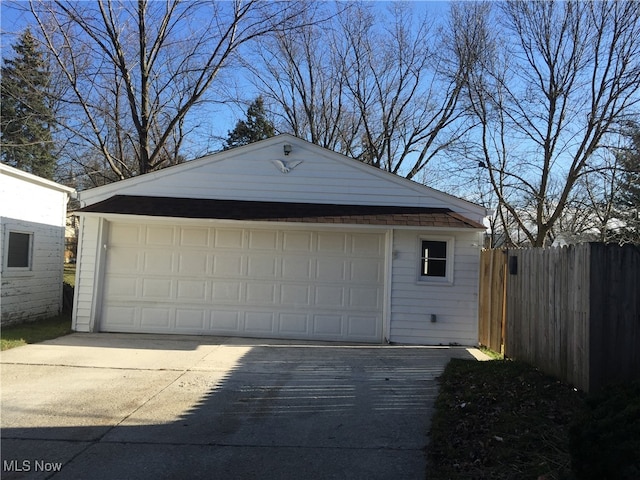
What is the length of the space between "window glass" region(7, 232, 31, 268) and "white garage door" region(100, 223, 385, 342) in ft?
7.32

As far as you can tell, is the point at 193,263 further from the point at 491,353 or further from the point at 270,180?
the point at 491,353

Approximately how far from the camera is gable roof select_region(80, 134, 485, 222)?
33.4ft

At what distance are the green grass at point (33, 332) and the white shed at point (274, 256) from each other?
56 centimetres

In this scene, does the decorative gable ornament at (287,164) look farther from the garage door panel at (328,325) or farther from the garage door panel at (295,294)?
the garage door panel at (328,325)

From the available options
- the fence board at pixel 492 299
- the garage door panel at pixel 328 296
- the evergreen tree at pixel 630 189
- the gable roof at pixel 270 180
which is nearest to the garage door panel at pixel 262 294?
the garage door panel at pixel 328 296

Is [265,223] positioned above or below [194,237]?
above

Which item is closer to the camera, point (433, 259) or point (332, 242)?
point (433, 259)

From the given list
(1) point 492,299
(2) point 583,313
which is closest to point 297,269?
(1) point 492,299

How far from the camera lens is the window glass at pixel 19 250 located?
10344 millimetres

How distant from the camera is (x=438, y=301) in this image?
964cm

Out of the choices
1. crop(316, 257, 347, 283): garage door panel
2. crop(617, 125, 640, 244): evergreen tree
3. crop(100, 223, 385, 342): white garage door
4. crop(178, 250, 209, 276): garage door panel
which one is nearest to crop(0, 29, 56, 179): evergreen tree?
crop(100, 223, 385, 342): white garage door

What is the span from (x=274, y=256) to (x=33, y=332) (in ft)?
16.6

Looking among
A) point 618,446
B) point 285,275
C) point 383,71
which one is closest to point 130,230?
point 285,275

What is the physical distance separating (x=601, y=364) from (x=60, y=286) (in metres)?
12.1
